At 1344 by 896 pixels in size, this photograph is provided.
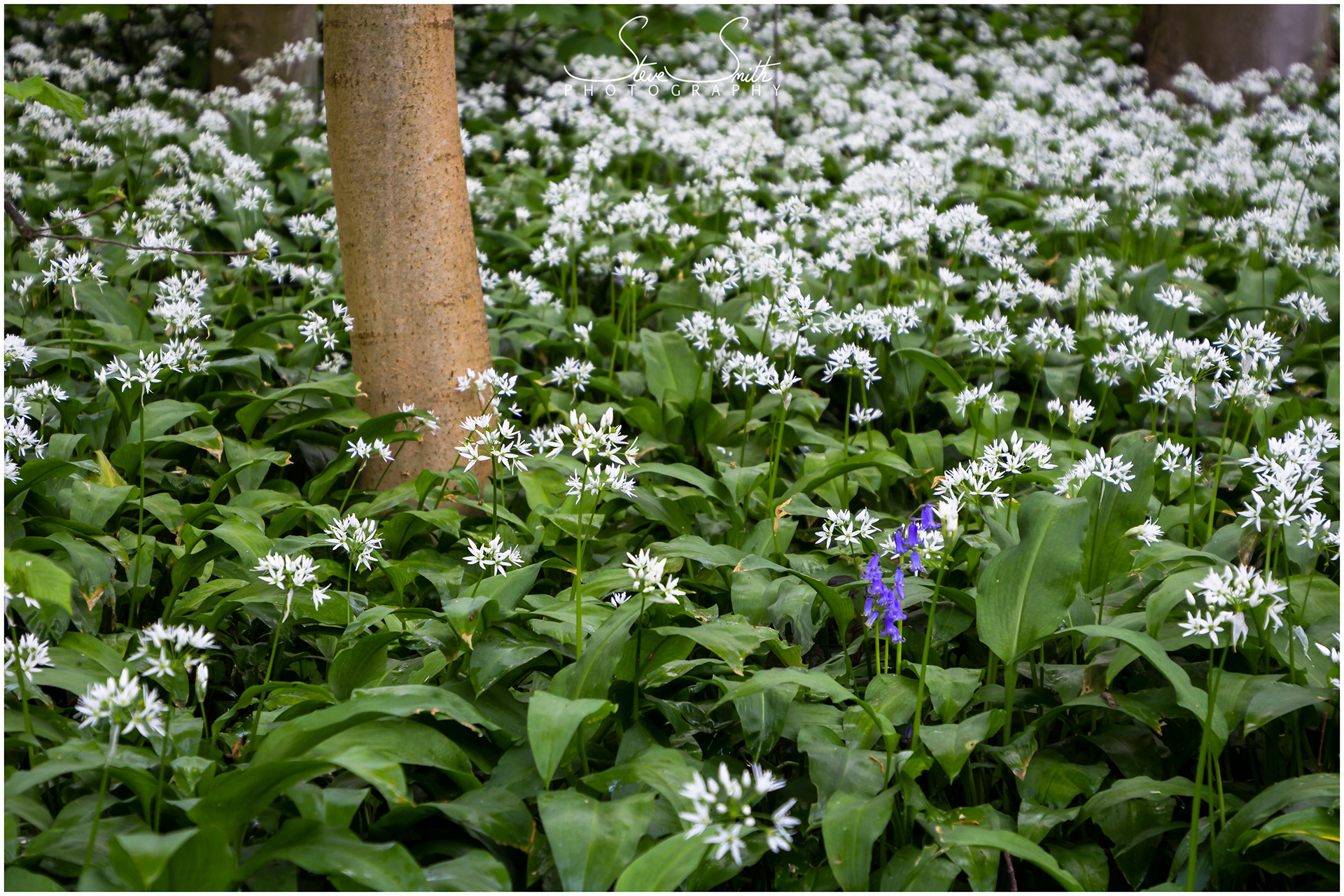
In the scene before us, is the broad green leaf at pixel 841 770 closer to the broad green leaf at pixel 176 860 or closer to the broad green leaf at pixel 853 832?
the broad green leaf at pixel 853 832

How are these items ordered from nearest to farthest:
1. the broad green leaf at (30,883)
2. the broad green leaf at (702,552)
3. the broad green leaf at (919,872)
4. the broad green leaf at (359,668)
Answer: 1. the broad green leaf at (30,883)
2. the broad green leaf at (919,872)
3. the broad green leaf at (359,668)
4. the broad green leaf at (702,552)

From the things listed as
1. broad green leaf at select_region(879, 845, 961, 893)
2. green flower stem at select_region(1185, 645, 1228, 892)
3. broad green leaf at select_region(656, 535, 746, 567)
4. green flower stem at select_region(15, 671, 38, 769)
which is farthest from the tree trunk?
green flower stem at select_region(1185, 645, 1228, 892)

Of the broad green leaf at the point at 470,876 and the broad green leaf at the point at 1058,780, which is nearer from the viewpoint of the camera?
the broad green leaf at the point at 470,876

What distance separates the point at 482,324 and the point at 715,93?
484 cm

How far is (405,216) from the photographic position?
3.26 m

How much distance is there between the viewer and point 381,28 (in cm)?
314

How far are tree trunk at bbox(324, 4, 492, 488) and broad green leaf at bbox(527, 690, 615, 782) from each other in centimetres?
165

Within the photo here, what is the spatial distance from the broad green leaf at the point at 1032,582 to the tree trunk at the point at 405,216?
1830mm

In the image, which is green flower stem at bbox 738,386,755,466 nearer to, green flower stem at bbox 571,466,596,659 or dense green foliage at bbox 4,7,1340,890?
dense green foliage at bbox 4,7,1340,890

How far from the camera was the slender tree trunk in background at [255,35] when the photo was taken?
7156mm

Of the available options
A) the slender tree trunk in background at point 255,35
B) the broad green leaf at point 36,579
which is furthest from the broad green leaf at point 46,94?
the slender tree trunk in background at point 255,35

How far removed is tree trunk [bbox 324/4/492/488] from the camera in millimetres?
3172

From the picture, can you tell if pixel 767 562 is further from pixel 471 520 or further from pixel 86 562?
pixel 86 562

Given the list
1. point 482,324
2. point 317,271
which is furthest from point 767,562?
point 317,271
